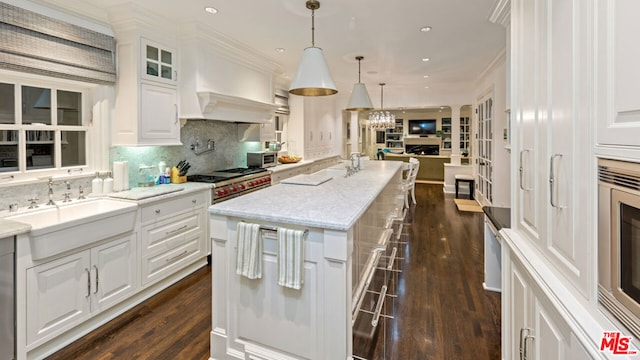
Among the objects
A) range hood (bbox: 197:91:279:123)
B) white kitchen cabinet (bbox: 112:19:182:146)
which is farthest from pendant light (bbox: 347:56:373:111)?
white kitchen cabinet (bbox: 112:19:182:146)

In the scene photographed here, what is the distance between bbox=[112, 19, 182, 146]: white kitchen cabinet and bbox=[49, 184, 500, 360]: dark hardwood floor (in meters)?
1.51

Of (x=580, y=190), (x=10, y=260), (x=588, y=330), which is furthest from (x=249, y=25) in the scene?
(x=588, y=330)

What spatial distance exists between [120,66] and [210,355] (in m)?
2.68

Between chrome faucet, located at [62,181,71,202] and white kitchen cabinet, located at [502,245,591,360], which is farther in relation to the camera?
chrome faucet, located at [62,181,71,202]

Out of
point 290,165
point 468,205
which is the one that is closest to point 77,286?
point 290,165

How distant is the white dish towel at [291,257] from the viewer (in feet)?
5.78

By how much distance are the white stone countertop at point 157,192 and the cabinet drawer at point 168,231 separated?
9.9 inches

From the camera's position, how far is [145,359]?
206cm

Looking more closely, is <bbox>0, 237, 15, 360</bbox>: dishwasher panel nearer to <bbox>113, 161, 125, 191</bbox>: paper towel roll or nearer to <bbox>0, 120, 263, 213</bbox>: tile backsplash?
<bbox>0, 120, 263, 213</bbox>: tile backsplash

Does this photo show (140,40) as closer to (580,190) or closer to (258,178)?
(258,178)

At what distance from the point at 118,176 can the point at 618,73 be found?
11.5ft

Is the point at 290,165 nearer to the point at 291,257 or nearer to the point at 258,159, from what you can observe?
the point at 258,159

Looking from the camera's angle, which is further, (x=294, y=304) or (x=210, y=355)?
(x=210, y=355)

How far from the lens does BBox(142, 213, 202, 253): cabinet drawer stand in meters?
2.87
